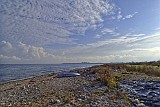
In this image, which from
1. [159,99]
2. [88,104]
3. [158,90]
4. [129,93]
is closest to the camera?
[88,104]

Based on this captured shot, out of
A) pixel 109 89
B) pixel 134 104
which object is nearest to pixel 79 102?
pixel 134 104

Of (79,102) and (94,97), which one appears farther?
(94,97)

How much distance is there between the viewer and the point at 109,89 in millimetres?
19297

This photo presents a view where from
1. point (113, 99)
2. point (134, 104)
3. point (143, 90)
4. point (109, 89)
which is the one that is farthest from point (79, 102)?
point (143, 90)

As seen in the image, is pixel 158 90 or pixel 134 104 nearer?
pixel 134 104

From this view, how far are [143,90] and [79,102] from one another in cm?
612

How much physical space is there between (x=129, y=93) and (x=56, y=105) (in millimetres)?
5514

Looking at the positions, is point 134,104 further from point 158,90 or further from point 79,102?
point 158,90

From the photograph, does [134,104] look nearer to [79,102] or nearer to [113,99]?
[113,99]

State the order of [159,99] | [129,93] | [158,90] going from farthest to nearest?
[158,90] < [129,93] < [159,99]

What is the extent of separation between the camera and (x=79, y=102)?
15.3 m

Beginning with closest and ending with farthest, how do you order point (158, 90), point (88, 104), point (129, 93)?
point (88, 104) → point (129, 93) → point (158, 90)

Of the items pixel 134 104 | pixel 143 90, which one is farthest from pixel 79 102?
pixel 143 90

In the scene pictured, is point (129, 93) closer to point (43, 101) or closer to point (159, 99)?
point (159, 99)
